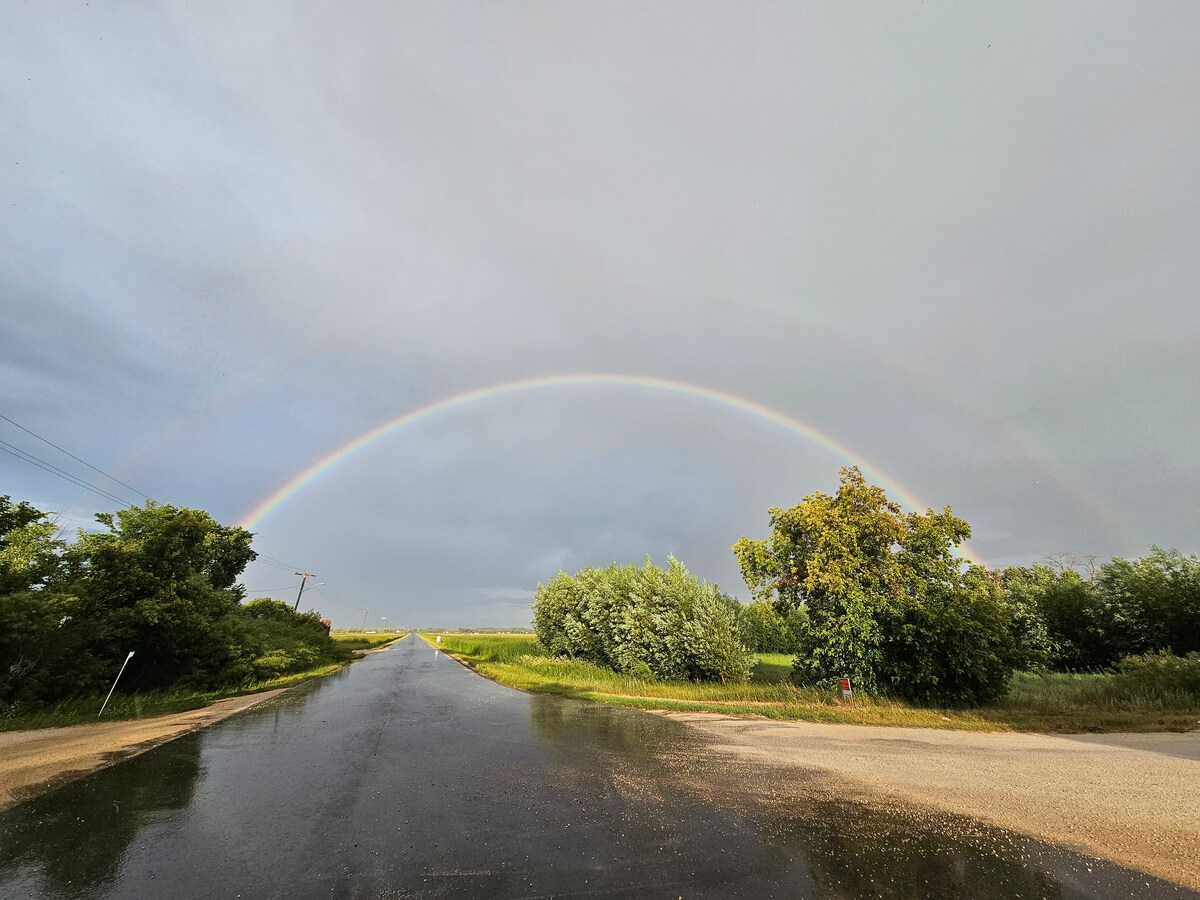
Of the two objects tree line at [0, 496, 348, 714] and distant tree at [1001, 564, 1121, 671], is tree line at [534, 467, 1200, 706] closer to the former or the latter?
distant tree at [1001, 564, 1121, 671]

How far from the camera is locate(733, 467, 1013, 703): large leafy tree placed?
18203 mm

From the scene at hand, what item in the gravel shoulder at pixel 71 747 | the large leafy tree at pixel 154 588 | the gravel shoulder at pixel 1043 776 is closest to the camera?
the gravel shoulder at pixel 1043 776

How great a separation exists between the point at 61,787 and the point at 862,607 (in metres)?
23.3

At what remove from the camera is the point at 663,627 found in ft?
88.8

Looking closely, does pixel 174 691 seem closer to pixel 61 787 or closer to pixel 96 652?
pixel 96 652

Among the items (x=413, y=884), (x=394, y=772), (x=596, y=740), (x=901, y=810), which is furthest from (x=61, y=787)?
(x=901, y=810)

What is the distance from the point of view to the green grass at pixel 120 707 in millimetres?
14883

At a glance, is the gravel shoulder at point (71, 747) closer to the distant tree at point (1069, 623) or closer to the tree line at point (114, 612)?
the tree line at point (114, 612)

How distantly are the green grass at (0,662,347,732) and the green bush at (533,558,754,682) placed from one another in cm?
2009

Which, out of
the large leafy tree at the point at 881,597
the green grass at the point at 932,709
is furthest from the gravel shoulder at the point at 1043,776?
the large leafy tree at the point at 881,597

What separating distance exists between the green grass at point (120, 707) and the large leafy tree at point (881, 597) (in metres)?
24.5

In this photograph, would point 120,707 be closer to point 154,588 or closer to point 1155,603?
point 154,588

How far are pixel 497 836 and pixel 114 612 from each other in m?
21.6

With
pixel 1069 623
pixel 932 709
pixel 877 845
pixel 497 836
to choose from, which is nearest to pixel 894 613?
pixel 932 709
